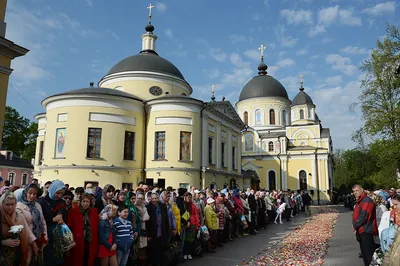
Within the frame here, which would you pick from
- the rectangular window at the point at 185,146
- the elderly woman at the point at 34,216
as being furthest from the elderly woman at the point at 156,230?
the rectangular window at the point at 185,146

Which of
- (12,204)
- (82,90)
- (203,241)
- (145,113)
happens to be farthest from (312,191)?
A: (12,204)

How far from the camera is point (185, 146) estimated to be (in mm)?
24422

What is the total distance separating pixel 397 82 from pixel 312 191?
26.3 metres

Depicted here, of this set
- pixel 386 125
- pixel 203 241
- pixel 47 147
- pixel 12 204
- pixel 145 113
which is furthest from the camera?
pixel 145 113

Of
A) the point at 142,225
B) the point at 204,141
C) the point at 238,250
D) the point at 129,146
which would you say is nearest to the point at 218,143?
the point at 204,141

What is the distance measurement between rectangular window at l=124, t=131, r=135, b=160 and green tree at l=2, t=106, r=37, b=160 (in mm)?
26707

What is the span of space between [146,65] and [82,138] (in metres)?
9.33

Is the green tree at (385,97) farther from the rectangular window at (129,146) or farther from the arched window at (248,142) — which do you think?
the arched window at (248,142)

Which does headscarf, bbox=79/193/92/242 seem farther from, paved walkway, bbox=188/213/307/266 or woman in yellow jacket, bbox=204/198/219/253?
woman in yellow jacket, bbox=204/198/219/253

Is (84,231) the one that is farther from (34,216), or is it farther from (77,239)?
(34,216)

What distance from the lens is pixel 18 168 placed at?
43.7 m

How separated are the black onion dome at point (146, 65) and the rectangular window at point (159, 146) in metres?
6.80

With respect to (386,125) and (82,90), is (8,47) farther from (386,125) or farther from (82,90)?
(386,125)

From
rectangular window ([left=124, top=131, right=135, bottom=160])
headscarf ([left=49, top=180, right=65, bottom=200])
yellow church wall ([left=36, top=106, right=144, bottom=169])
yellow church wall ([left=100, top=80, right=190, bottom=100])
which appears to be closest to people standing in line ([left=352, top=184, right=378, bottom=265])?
headscarf ([left=49, top=180, right=65, bottom=200])
